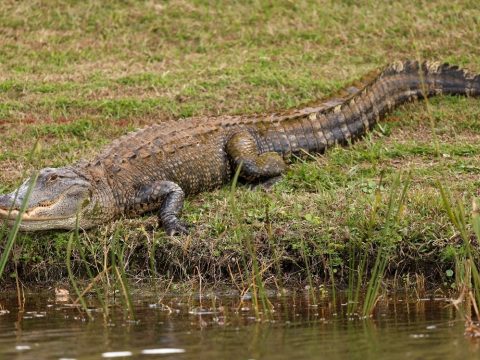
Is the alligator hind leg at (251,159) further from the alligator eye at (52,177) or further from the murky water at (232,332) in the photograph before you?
the murky water at (232,332)

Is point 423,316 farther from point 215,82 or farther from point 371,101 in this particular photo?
point 215,82

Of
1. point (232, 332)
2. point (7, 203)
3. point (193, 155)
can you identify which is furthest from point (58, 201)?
point (232, 332)

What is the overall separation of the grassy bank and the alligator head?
0.38 feet

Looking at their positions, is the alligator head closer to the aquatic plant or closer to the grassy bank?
the grassy bank

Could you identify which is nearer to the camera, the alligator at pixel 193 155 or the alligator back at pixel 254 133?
the alligator at pixel 193 155

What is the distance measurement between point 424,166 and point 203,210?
2.00 m

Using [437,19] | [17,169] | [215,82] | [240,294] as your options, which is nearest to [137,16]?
[215,82]

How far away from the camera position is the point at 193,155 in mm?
9289

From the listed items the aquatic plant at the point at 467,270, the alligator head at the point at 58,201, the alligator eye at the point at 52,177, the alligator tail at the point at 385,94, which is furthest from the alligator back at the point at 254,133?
the aquatic plant at the point at 467,270

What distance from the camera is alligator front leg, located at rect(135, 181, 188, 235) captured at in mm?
8312

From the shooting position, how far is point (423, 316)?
6.55 metres

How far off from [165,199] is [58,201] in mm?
883

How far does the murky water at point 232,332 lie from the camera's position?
18.3ft

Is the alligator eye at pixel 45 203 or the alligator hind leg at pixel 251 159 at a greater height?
the alligator hind leg at pixel 251 159
